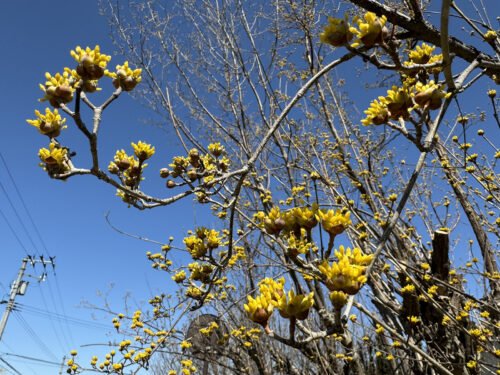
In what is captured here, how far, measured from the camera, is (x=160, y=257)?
3201mm

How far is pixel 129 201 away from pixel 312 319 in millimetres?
4572

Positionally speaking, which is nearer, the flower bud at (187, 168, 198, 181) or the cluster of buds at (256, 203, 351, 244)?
the cluster of buds at (256, 203, 351, 244)

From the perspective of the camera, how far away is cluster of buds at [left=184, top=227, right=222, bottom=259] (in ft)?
6.55

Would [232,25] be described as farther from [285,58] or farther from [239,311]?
[239,311]

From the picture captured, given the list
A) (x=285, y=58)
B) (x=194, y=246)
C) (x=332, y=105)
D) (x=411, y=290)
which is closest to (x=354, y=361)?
(x=411, y=290)

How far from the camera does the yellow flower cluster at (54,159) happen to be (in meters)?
1.16

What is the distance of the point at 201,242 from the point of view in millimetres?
2018

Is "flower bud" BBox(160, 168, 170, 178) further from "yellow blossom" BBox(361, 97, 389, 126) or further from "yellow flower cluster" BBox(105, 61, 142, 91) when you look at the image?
"yellow blossom" BBox(361, 97, 389, 126)

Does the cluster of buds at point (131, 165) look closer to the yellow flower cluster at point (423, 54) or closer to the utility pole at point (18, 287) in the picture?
the yellow flower cluster at point (423, 54)

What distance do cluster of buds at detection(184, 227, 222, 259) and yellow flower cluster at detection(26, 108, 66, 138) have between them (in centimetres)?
103

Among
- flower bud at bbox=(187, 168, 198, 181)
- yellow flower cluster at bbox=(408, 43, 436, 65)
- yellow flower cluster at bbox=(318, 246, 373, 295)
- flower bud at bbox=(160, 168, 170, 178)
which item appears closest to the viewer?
yellow flower cluster at bbox=(318, 246, 373, 295)

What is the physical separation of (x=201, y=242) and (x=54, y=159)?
1032 millimetres

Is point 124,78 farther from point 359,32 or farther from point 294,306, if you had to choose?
point 294,306

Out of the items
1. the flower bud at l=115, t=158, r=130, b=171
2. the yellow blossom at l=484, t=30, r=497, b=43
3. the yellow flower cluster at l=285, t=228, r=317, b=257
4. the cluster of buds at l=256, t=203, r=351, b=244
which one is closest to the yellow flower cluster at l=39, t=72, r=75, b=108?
the flower bud at l=115, t=158, r=130, b=171
